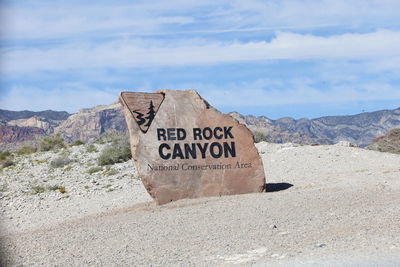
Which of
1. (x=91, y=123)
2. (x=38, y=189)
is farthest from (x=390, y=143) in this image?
(x=91, y=123)

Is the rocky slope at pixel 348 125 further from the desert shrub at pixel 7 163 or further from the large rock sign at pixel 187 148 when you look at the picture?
the large rock sign at pixel 187 148

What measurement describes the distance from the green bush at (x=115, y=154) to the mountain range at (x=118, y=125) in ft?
186

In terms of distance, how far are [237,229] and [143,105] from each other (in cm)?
448

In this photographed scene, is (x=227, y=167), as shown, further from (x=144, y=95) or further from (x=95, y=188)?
(x=95, y=188)

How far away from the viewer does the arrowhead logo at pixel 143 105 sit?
13961 mm

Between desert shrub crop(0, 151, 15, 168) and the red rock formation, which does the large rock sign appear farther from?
the red rock formation

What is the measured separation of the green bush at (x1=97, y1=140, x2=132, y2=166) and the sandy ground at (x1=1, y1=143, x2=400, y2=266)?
291 inches

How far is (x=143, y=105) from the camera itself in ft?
46.2

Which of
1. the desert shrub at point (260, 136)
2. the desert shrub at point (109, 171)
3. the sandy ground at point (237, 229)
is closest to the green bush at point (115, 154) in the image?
the desert shrub at point (109, 171)

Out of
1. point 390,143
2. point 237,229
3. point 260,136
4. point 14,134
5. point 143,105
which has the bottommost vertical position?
point 237,229

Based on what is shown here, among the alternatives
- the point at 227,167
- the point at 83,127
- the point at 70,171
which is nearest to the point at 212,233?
the point at 227,167

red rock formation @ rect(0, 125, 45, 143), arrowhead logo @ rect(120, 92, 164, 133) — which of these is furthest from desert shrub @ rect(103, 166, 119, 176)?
red rock formation @ rect(0, 125, 45, 143)

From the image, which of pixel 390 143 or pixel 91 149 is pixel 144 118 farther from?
pixel 390 143

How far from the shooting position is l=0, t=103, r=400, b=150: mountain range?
95.1m
